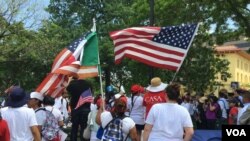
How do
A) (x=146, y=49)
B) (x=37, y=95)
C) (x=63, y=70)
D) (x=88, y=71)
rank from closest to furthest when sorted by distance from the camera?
1. (x=37, y=95)
2. (x=63, y=70)
3. (x=88, y=71)
4. (x=146, y=49)

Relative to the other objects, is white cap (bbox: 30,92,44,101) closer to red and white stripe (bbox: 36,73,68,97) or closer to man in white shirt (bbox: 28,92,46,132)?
man in white shirt (bbox: 28,92,46,132)

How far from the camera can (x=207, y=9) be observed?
1027 inches

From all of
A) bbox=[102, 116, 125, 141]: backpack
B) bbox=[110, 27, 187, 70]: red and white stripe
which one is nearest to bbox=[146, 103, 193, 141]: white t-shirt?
bbox=[102, 116, 125, 141]: backpack

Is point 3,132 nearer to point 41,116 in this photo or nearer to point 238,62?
point 41,116

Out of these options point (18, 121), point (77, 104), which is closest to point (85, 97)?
point (77, 104)

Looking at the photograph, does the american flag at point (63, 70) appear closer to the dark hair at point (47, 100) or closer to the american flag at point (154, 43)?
the dark hair at point (47, 100)

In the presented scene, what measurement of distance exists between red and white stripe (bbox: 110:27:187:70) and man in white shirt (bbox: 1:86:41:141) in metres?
4.32

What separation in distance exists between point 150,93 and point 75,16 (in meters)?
41.6

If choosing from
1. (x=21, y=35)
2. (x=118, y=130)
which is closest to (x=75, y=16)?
(x=21, y=35)

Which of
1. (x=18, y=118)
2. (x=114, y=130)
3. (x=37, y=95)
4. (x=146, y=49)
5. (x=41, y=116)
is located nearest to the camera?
(x=18, y=118)

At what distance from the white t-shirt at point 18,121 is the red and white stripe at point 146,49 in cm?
434

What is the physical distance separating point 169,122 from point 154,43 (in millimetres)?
4716

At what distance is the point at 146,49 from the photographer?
11.6m

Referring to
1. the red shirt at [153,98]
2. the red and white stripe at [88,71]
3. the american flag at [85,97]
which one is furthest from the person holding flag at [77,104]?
the red shirt at [153,98]
